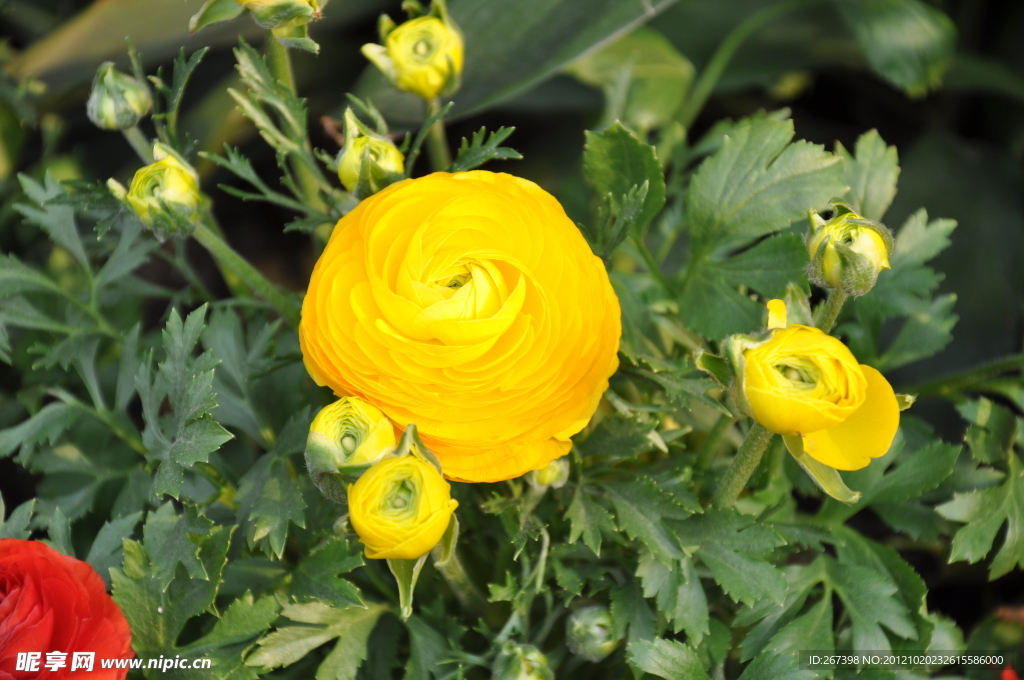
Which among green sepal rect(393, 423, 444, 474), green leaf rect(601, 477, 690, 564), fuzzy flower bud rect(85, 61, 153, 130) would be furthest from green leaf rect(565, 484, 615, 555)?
fuzzy flower bud rect(85, 61, 153, 130)

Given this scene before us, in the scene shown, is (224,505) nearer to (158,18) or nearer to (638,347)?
(638,347)

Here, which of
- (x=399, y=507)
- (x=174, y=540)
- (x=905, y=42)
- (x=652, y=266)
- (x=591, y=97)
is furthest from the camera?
(x=591, y=97)

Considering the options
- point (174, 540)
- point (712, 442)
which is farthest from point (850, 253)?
point (174, 540)

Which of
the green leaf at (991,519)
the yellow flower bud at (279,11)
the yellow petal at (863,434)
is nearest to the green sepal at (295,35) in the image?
the yellow flower bud at (279,11)

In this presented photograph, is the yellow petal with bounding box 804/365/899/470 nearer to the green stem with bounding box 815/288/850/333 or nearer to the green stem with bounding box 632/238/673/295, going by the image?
the green stem with bounding box 815/288/850/333

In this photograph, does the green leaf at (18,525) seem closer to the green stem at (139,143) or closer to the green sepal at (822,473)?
the green stem at (139,143)

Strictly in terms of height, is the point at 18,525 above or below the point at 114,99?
below

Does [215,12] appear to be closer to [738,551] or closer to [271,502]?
[271,502]
